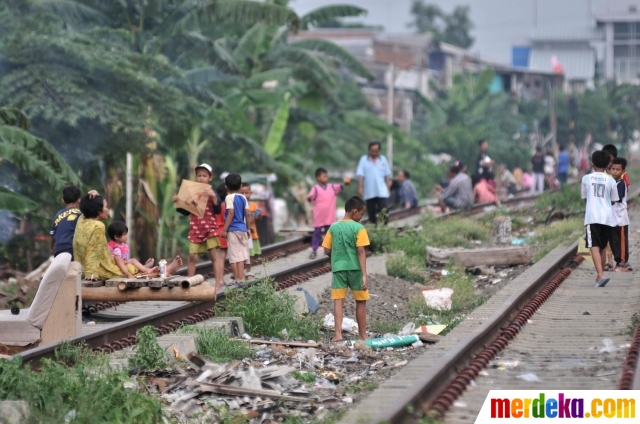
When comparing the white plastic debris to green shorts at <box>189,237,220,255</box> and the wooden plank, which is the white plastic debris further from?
the wooden plank

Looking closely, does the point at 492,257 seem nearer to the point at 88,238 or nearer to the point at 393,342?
the point at 393,342

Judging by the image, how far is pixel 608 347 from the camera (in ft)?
29.5

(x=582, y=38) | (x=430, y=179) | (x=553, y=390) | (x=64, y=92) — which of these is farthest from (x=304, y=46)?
(x=582, y=38)

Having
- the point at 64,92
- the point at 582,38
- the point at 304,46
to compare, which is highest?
the point at 582,38

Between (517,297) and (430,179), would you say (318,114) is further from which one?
(517,297)

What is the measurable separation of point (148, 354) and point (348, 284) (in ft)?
7.98

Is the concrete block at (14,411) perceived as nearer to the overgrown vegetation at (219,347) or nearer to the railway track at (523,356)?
the railway track at (523,356)

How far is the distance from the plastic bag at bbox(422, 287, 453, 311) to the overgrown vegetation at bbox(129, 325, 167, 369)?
5.04 m

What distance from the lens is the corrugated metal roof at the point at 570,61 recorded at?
326ft

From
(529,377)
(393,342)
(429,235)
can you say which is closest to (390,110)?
(429,235)

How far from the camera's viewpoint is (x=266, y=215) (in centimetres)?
2198

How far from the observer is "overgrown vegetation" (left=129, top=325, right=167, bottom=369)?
8586mm

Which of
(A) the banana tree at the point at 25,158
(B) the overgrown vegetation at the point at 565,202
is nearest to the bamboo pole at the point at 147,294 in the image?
(A) the banana tree at the point at 25,158

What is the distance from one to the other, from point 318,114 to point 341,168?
318 inches
